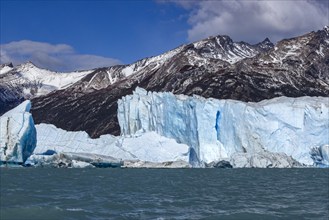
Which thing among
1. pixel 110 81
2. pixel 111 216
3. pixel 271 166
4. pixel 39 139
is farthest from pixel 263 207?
pixel 110 81

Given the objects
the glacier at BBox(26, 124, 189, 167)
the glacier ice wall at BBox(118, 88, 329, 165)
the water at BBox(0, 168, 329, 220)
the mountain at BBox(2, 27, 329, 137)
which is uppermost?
the mountain at BBox(2, 27, 329, 137)

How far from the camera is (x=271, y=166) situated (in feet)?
146

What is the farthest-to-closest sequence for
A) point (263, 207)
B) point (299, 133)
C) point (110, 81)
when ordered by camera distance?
point (110, 81)
point (299, 133)
point (263, 207)

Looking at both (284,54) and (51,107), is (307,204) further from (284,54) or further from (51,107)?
(51,107)

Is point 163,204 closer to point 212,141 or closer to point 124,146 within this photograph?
point 124,146

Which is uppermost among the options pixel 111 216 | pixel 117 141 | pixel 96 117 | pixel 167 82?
pixel 167 82

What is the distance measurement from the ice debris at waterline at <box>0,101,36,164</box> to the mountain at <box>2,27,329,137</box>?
2468 inches

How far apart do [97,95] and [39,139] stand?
290 ft

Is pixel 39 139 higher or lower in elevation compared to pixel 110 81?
lower

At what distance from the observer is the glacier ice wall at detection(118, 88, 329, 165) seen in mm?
44406

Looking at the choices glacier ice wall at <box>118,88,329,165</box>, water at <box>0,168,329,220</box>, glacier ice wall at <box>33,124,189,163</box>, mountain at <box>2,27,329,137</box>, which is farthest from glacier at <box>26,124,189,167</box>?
mountain at <box>2,27,329,137</box>

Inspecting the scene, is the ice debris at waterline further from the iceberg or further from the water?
the water

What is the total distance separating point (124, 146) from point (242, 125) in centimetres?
1026

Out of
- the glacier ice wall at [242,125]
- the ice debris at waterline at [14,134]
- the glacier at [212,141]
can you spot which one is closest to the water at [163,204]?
the ice debris at waterline at [14,134]
